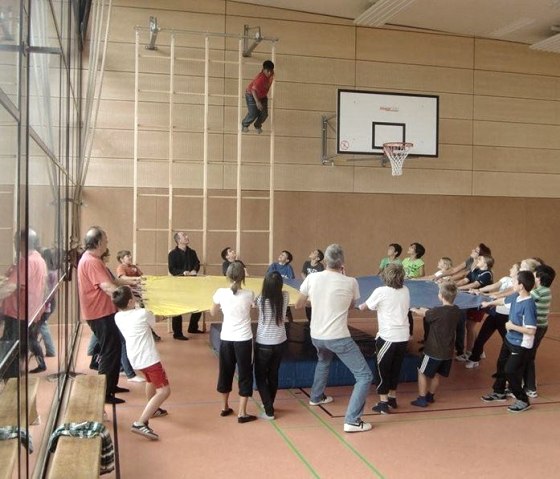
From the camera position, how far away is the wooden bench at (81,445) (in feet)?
10.3

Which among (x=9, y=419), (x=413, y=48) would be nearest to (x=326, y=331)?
(x=9, y=419)

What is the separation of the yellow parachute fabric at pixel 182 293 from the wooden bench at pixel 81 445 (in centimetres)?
123

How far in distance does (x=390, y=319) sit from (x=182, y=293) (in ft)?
7.91

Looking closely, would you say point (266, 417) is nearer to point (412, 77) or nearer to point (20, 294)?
point (20, 294)

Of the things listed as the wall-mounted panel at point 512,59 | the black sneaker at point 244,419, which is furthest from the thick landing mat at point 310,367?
the wall-mounted panel at point 512,59

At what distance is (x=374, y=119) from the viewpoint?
9914 mm

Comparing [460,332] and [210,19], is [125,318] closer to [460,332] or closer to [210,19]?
[460,332]

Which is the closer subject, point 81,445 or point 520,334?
point 81,445

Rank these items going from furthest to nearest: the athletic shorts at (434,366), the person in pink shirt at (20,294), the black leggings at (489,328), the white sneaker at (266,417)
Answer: the black leggings at (489,328) → the athletic shorts at (434,366) → the white sneaker at (266,417) → the person in pink shirt at (20,294)

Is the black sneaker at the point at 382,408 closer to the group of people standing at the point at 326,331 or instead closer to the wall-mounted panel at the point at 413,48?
→ the group of people standing at the point at 326,331

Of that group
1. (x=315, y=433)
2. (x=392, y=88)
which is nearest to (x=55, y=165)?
(x=315, y=433)

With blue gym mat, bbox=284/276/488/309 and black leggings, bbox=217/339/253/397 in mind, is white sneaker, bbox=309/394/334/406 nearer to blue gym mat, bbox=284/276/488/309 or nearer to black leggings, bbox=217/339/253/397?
black leggings, bbox=217/339/253/397

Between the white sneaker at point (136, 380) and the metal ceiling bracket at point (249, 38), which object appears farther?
the metal ceiling bracket at point (249, 38)

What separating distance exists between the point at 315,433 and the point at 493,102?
8555 mm
